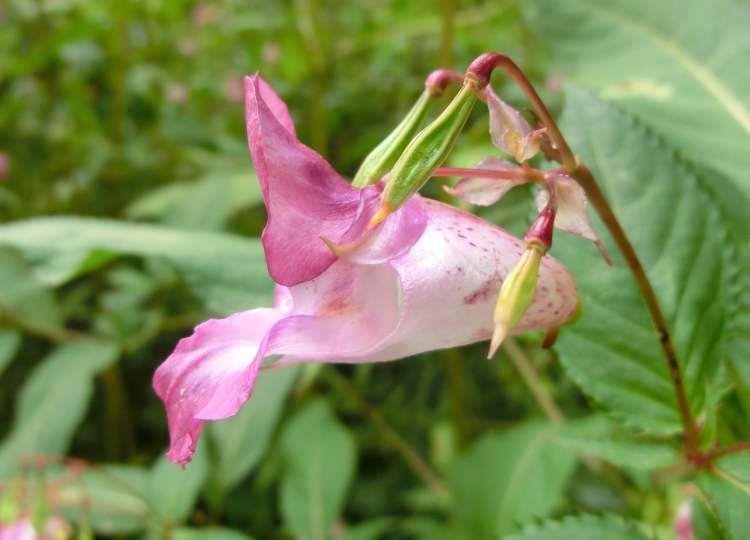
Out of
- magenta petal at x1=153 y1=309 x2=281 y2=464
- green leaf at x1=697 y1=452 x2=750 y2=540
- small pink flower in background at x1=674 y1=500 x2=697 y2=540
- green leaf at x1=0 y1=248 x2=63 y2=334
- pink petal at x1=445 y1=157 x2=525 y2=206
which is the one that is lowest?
green leaf at x1=0 y1=248 x2=63 y2=334

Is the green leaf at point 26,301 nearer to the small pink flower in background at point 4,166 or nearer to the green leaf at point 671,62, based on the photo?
the small pink flower in background at point 4,166

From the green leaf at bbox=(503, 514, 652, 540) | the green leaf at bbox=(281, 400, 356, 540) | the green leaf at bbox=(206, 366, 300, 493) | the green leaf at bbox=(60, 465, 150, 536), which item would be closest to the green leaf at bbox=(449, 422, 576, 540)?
the green leaf at bbox=(281, 400, 356, 540)

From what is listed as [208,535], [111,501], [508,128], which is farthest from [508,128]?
[111,501]

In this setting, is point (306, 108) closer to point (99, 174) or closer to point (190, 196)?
point (99, 174)

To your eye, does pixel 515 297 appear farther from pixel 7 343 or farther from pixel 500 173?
pixel 7 343

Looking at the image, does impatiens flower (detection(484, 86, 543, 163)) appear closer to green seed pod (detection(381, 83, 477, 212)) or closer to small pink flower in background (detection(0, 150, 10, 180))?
green seed pod (detection(381, 83, 477, 212))
